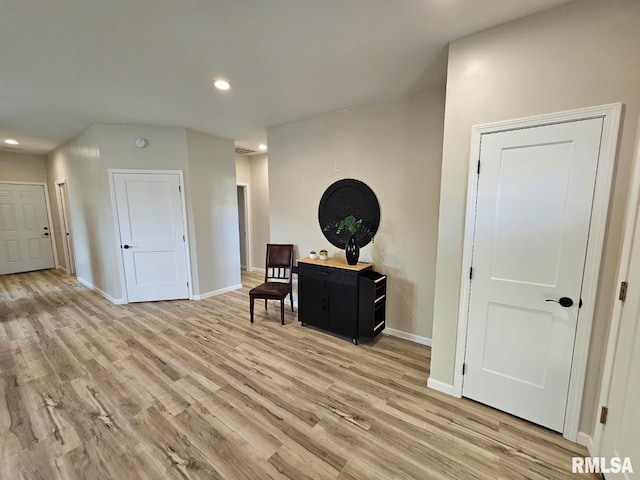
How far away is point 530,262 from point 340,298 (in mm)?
1794

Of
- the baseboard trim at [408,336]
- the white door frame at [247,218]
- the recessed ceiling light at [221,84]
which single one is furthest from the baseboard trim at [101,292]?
the baseboard trim at [408,336]

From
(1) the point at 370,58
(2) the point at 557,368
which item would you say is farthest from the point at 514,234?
(1) the point at 370,58

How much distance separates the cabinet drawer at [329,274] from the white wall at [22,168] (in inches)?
285

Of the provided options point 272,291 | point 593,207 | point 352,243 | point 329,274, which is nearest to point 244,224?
point 272,291

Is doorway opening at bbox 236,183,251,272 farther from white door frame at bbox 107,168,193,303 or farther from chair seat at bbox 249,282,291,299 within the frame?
chair seat at bbox 249,282,291,299

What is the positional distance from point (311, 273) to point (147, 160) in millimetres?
3143

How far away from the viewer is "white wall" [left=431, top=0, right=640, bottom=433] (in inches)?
57.4

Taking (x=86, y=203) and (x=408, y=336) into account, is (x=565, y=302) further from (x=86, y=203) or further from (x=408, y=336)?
(x=86, y=203)

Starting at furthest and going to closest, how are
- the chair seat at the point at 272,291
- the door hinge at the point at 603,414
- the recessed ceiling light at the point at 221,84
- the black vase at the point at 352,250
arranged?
the chair seat at the point at 272,291 < the black vase at the point at 352,250 < the recessed ceiling light at the point at 221,84 < the door hinge at the point at 603,414

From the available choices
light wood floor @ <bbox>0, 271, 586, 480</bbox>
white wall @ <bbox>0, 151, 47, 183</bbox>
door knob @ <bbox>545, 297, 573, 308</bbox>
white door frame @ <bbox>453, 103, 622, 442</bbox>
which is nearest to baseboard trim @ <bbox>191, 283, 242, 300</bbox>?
light wood floor @ <bbox>0, 271, 586, 480</bbox>

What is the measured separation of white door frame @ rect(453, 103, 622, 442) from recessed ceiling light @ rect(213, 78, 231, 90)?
7.46 ft

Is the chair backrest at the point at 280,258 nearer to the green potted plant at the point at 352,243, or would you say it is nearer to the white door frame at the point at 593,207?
the green potted plant at the point at 352,243

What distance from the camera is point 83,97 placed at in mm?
2904

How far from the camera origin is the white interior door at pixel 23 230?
19.1 ft
